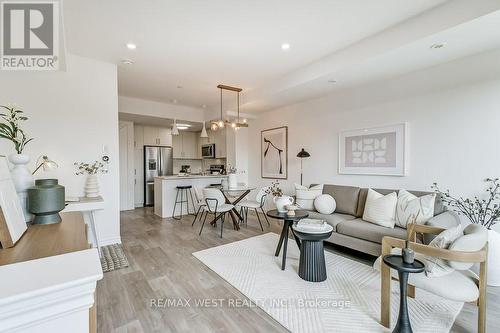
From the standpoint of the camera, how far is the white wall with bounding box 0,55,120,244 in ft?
9.61

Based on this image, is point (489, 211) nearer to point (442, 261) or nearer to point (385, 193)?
point (385, 193)

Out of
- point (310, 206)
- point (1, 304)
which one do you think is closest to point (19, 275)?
point (1, 304)

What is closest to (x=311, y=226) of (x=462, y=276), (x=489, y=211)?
(x=462, y=276)

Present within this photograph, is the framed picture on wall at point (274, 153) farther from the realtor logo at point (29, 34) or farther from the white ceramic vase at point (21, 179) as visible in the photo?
the white ceramic vase at point (21, 179)

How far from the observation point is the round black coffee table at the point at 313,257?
2.46 meters

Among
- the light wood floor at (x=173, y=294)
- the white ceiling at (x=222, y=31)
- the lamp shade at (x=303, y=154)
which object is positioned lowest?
the light wood floor at (x=173, y=294)

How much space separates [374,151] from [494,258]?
188cm

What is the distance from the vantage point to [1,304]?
18.3 inches

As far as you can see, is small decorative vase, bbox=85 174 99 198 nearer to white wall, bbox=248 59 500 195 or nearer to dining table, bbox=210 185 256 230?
dining table, bbox=210 185 256 230

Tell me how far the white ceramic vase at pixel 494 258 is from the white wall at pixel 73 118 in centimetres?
474

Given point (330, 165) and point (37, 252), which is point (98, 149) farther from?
point (330, 165)

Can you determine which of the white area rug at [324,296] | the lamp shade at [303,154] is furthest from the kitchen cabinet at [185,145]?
the white area rug at [324,296]

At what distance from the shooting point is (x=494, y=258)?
233 centimetres

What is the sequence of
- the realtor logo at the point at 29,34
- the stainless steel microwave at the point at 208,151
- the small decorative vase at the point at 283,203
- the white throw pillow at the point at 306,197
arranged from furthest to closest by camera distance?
the stainless steel microwave at the point at 208,151
the white throw pillow at the point at 306,197
the small decorative vase at the point at 283,203
the realtor logo at the point at 29,34
